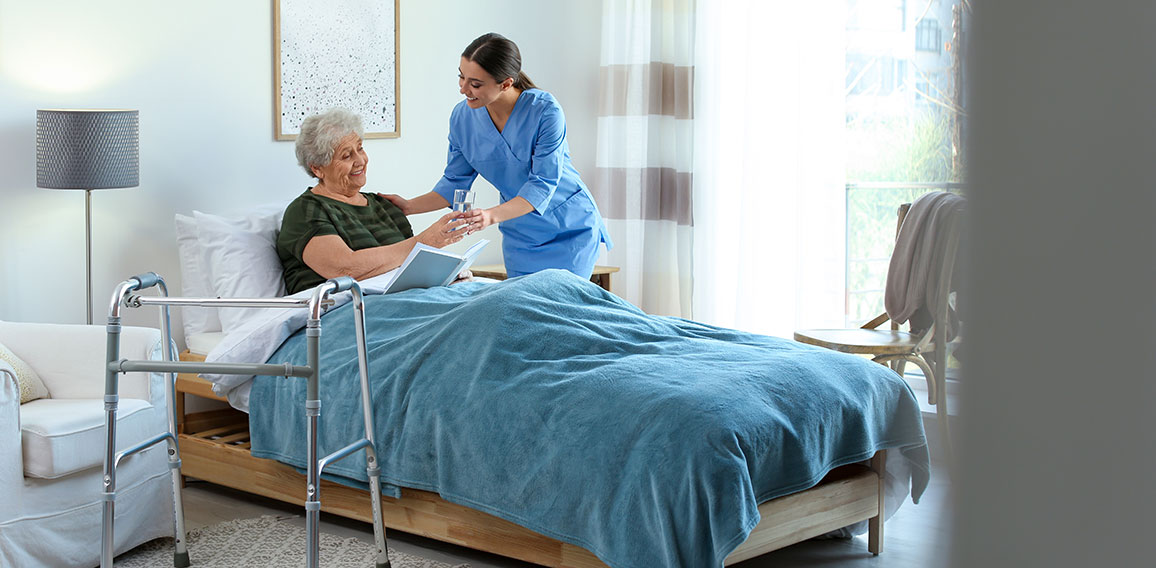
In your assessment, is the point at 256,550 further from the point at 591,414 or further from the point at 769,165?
the point at 769,165

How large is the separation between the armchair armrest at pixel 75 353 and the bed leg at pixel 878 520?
1780mm

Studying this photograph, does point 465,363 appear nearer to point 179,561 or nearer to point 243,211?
point 179,561

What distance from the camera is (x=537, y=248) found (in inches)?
146

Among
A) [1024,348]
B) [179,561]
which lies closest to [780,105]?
[179,561]

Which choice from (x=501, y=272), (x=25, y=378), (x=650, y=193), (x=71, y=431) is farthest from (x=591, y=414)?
(x=650, y=193)

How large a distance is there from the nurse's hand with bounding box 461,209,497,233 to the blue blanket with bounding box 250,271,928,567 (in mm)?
269

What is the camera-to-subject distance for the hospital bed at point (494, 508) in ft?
7.20

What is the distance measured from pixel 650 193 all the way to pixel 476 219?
6.63 ft

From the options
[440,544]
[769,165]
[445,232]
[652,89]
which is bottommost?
[440,544]

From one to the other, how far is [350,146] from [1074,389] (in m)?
3.24

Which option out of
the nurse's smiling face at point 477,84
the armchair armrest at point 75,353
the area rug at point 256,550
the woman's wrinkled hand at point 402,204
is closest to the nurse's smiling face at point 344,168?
the woman's wrinkled hand at point 402,204

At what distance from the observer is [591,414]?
2.14m

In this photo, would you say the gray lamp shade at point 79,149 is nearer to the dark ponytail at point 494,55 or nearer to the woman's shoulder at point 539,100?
the dark ponytail at point 494,55

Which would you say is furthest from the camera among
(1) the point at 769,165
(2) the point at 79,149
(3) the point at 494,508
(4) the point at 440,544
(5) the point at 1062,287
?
(1) the point at 769,165
